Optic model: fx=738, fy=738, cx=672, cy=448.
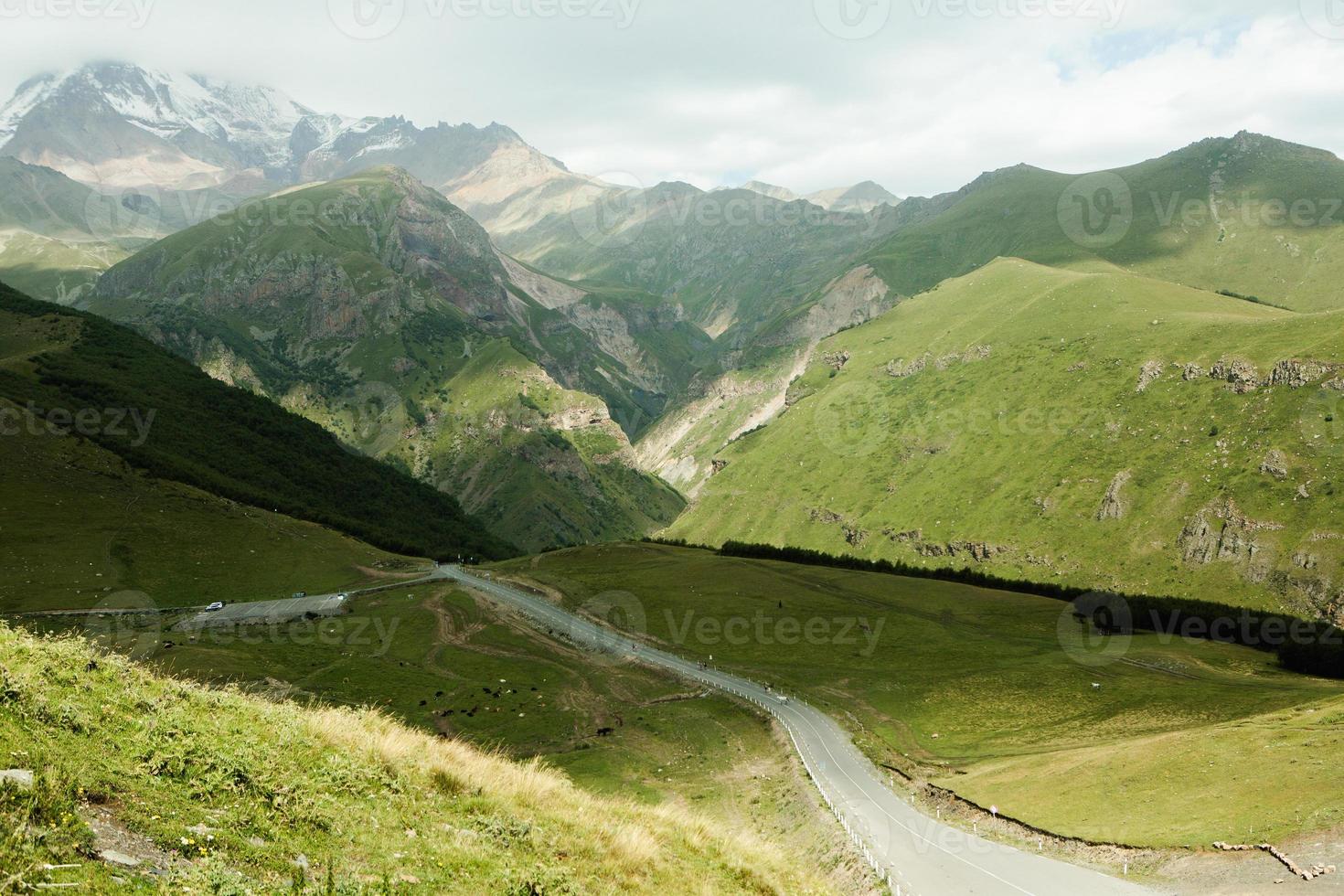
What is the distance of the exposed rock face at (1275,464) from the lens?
174m

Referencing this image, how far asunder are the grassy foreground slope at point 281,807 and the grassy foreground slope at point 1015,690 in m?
25.6

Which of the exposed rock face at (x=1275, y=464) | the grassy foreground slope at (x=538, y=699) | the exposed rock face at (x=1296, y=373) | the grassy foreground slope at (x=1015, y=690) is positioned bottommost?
the grassy foreground slope at (x=538, y=699)

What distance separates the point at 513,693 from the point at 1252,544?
577 feet

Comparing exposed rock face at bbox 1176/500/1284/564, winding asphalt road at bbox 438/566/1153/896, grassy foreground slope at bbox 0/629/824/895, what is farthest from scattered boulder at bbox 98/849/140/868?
exposed rock face at bbox 1176/500/1284/564

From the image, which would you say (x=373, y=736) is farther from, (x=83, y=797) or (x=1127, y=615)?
(x=1127, y=615)

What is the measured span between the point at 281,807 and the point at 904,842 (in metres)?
34.7

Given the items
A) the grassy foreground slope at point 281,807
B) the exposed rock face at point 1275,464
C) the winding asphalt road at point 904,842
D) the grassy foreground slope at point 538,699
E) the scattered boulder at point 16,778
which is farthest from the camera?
the exposed rock face at point 1275,464

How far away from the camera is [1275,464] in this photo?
6914 inches

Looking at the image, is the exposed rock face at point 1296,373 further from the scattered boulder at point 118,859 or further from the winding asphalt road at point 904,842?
the scattered boulder at point 118,859

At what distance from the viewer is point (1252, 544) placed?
169 metres

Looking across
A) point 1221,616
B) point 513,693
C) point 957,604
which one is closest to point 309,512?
point 513,693

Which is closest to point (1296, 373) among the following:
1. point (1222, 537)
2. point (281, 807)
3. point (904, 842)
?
point (1222, 537)

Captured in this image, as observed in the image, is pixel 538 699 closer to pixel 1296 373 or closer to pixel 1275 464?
pixel 1275 464

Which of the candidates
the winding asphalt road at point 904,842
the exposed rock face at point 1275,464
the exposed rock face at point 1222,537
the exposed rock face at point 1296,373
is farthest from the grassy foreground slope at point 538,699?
the exposed rock face at point 1296,373
